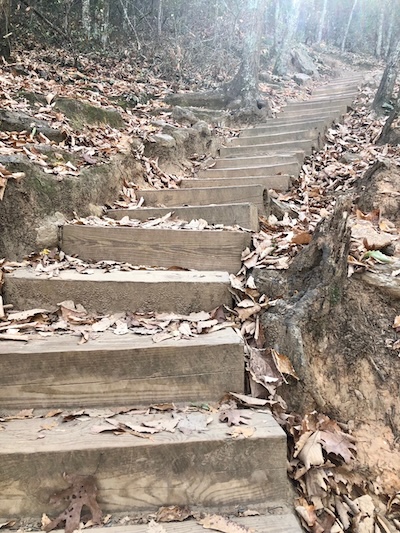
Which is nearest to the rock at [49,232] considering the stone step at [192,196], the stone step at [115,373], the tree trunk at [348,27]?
the stone step at [115,373]

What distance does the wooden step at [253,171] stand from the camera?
4.29 m

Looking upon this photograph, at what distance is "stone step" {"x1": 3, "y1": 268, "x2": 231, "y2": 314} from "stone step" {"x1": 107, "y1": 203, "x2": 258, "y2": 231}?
0.82 meters

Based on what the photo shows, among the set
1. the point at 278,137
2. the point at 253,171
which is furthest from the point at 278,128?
the point at 253,171

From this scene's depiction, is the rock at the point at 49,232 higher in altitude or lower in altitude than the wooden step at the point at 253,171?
lower

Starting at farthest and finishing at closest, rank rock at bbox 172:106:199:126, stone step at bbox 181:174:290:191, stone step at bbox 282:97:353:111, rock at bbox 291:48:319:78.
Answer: rock at bbox 291:48:319:78 < stone step at bbox 282:97:353:111 < rock at bbox 172:106:199:126 < stone step at bbox 181:174:290:191

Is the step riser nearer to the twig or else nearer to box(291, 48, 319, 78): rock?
the twig

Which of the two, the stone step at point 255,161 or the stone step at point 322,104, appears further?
the stone step at point 322,104

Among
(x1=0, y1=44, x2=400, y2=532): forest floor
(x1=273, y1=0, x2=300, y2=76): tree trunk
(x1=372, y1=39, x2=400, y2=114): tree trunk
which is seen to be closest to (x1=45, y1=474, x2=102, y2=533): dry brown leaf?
(x1=0, y1=44, x2=400, y2=532): forest floor

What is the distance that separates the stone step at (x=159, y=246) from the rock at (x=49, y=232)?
60mm

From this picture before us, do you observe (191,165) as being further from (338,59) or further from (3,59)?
(338,59)

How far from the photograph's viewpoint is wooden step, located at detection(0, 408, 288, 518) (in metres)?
1.53

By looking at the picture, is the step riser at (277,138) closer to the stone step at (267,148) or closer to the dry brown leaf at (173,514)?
the stone step at (267,148)

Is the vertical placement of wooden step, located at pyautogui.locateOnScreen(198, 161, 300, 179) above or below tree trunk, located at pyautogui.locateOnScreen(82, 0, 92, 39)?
below

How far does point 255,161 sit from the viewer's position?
194 inches
